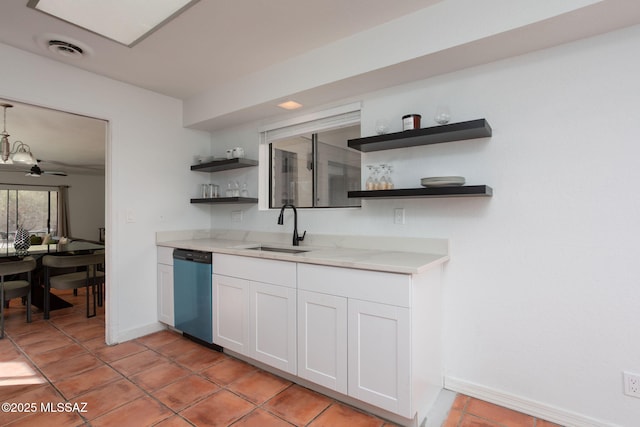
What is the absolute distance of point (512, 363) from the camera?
1.92 metres

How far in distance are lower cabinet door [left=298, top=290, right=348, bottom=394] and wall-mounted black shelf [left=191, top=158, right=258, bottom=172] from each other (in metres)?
1.58

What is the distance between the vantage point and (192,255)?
A: 2838mm

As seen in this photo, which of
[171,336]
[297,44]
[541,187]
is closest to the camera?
[541,187]

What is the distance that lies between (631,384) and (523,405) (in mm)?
520

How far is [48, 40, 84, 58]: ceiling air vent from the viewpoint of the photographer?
2.23 metres

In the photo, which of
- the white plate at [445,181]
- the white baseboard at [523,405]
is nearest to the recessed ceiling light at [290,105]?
the white plate at [445,181]

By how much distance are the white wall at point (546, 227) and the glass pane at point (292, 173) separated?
1.38 meters

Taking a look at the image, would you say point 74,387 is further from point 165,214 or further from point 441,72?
point 441,72

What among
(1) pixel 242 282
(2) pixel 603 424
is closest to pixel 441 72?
(1) pixel 242 282

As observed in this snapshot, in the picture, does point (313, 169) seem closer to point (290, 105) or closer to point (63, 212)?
point (290, 105)

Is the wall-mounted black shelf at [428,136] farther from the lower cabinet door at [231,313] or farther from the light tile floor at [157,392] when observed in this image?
the light tile floor at [157,392]

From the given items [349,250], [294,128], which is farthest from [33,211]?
[349,250]

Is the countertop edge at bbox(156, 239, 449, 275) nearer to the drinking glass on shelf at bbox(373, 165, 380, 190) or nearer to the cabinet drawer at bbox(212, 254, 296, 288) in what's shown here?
the cabinet drawer at bbox(212, 254, 296, 288)

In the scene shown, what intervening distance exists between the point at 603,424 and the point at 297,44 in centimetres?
284
